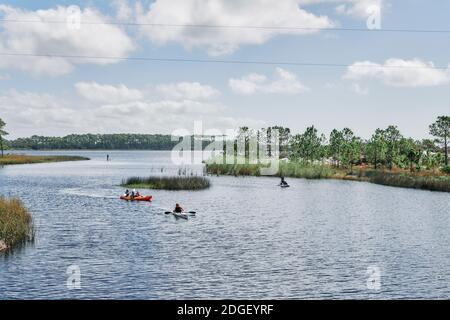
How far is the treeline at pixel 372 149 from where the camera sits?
4599 inches

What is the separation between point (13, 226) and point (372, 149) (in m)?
108

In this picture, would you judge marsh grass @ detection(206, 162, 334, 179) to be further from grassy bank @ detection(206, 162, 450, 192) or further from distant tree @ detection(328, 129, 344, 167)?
distant tree @ detection(328, 129, 344, 167)

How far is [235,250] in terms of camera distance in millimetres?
35625

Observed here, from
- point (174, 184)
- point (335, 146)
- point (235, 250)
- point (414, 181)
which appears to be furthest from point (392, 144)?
point (235, 250)

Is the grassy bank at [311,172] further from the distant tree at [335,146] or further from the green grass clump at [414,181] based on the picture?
the distant tree at [335,146]

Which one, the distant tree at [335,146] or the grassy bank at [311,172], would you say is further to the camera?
the distant tree at [335,146]

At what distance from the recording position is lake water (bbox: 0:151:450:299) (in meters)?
26.4

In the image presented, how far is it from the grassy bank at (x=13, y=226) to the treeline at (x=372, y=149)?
87473mm

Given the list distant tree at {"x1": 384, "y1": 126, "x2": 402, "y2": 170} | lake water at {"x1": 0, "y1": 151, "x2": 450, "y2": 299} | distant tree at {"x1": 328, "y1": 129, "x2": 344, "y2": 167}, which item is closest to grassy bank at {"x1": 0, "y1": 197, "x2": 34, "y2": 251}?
lake water at {"x1": 0, "y1": 151, "x2": 450, "y2": 299}

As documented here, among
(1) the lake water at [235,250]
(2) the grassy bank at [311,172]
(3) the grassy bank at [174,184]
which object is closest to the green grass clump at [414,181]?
(2) the grassy bank at [311,172]

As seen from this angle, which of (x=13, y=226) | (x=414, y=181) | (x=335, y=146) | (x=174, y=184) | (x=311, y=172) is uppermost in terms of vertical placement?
(x=335, y=146)

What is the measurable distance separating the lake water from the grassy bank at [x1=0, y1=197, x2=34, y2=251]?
1087mm

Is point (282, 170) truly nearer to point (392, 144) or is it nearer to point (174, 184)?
point (392, 144)
